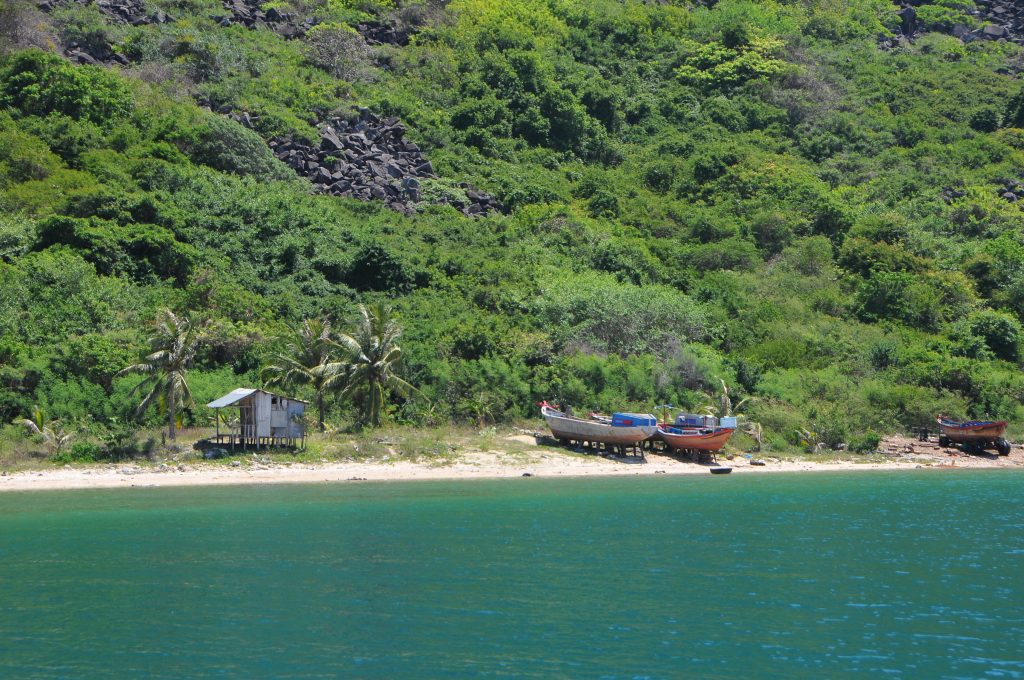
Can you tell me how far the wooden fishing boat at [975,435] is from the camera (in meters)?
51.1

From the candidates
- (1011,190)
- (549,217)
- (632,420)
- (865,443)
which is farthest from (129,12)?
(1011,190)

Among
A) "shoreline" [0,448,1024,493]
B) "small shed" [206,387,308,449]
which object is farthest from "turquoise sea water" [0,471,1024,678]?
"small shed" [206,387,308,449]

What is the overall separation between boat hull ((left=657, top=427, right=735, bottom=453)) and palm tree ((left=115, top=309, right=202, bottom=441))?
68.5 ft

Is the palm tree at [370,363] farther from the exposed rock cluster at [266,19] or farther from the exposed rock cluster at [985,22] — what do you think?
the exposed rock cluster at [985,22]

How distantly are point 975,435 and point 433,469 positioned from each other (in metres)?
27.0

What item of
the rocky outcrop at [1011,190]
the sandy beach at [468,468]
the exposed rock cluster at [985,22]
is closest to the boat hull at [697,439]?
the sandy beach at [468,468]

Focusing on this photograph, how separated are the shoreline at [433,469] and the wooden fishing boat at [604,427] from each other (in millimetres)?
1009

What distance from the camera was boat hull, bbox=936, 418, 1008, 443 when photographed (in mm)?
51094

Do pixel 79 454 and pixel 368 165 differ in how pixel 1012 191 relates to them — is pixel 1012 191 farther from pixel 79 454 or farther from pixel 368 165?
pixel 79 454

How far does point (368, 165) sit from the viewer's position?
2955 inches

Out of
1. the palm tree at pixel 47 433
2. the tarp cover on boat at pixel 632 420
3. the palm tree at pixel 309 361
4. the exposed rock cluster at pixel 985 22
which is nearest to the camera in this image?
the palm tree at pixel 47 433

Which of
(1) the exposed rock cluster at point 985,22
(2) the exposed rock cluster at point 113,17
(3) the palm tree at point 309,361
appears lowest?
(3) the palm tree at point 309,361

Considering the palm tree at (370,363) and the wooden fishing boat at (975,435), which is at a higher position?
the palm tree at (370,363)

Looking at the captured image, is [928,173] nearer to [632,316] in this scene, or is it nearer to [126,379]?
[632,316]
